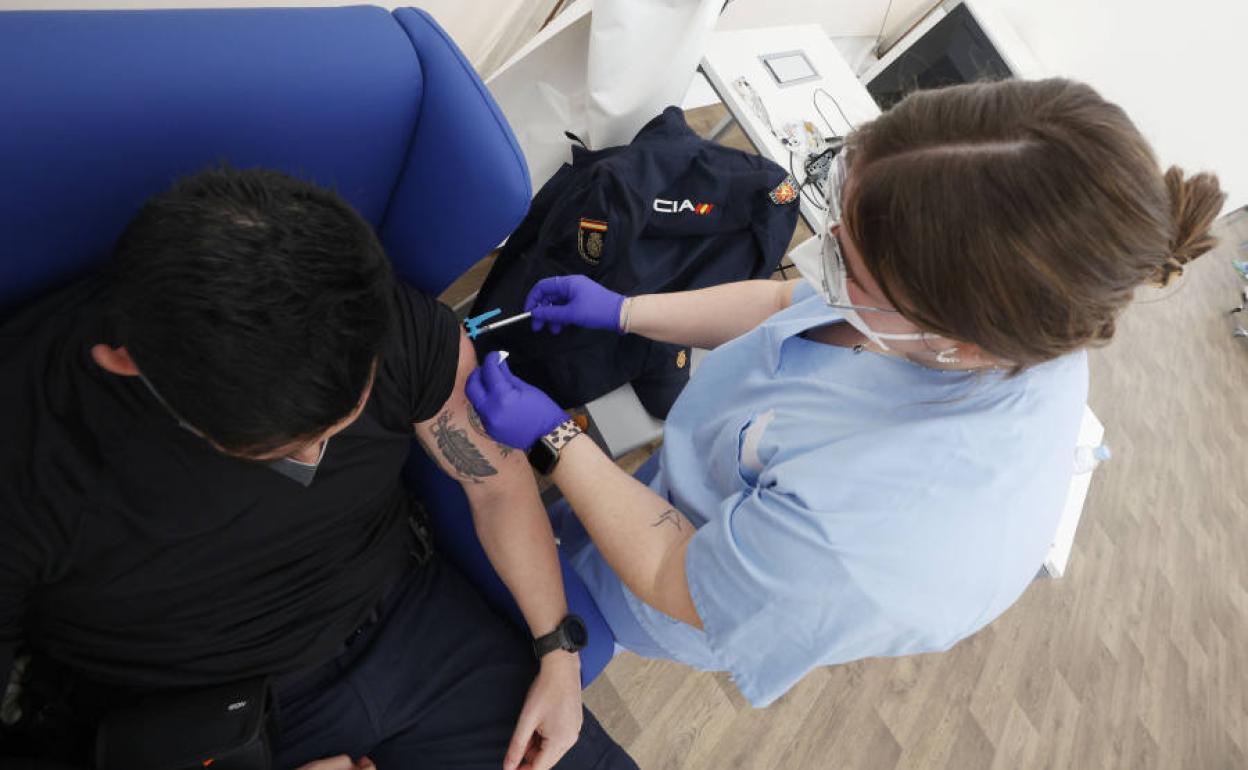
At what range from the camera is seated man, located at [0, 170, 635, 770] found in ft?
2.00

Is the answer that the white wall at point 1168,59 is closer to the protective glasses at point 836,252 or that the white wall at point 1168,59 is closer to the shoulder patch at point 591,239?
the shoulder patch at point 591,239

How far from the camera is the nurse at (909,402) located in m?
0.61

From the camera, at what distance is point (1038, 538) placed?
0.79m

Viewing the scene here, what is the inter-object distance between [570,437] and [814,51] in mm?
1756

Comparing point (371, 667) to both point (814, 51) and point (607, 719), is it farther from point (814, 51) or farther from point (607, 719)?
point (814, 51)

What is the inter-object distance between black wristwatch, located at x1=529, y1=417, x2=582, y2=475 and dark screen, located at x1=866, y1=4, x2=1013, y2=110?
1.86 metres

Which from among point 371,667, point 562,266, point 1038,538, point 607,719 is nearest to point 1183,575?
point 607,719

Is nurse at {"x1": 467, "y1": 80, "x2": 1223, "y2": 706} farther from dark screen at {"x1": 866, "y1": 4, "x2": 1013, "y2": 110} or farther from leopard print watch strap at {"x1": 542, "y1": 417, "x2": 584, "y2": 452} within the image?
dark screen at {"x1": 866, "y1": 4, "x2": 1013, "y2": 110}

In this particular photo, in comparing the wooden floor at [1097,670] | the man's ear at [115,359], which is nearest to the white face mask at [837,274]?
the man's ear at [115,359]

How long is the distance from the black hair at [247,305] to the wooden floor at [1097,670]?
4.73ft

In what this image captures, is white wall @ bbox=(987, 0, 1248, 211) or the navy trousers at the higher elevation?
the navy trousers

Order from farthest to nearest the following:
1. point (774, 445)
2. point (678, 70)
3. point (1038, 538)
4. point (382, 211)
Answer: point (678, 70) < point (382, 211) < point (774, 445) < point (1038, 538)

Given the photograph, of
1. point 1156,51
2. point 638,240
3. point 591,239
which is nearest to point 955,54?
point 1156,51

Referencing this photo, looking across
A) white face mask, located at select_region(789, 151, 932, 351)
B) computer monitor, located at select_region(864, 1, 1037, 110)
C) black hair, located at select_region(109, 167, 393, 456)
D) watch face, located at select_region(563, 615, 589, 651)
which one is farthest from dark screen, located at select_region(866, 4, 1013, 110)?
black hair, located at select_region(109, 167, 393, 456)
